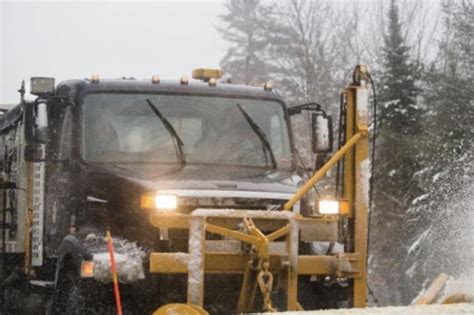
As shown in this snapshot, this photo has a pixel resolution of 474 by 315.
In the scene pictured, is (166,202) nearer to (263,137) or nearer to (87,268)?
(87,268)

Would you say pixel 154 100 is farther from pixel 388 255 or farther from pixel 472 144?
pixel 388 255

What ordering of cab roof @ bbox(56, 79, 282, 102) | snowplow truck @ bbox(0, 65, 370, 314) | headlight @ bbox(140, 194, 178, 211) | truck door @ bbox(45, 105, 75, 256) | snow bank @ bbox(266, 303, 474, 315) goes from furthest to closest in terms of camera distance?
cab roof @ bbox(56, 79, 282, 102) → truck door @ bbox(45, 105, 75, 256) → headlight @ bbox(140, 194, 178, 211) → snowplow truck @ bbox(0, 65, 370, 314) → snow bank @ bbox(266, 303, 474, 315)

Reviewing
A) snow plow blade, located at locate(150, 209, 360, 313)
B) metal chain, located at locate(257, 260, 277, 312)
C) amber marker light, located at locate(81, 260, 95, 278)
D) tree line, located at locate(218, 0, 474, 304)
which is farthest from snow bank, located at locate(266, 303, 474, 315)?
tree line, located at locate(218, 0, 474, 304)

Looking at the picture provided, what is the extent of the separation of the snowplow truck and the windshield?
0.04 ft

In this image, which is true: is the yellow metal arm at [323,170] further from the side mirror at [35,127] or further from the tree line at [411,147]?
the tree line at [411,147]

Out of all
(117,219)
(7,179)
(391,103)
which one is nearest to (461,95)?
(391,103)

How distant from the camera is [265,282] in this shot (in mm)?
6746

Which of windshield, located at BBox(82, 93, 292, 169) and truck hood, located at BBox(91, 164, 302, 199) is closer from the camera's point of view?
truck hood, located at BBox(91, 164, 302, 199)

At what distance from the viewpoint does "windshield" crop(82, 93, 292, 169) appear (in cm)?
834

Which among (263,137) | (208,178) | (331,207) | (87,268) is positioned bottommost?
(87,268)

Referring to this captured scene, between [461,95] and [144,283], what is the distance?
19.2 metres

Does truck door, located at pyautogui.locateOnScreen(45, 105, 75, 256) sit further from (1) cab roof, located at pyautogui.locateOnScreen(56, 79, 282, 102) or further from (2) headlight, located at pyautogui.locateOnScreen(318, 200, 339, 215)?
(2) headlight, located at pyautogui.locateOnScreen(318, 200, 339, 215)

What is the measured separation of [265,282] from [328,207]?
3.74 feet

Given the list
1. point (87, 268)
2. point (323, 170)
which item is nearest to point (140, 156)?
point (87, 268)
